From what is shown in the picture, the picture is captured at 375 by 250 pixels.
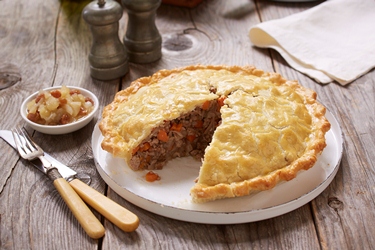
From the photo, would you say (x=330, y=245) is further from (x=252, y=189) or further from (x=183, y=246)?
(x=183, y=246)

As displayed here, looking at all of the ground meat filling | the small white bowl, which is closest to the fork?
the small white bowl

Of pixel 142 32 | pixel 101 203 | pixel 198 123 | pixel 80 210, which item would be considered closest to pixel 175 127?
pixel 198 123

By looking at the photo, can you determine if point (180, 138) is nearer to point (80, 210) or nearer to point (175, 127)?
point (175, 127)

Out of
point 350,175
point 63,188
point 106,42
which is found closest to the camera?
point 63,188

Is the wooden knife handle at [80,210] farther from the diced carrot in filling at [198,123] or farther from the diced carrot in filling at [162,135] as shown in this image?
the diced carrot in filling at [198,123]

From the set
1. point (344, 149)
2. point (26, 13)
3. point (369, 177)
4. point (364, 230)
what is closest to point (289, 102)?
point (344, 149)

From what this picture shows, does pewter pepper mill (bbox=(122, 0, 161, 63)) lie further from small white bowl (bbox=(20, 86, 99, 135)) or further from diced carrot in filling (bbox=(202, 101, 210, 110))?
diced carrot in filling (bbox=(202, 101, 210, 110))
